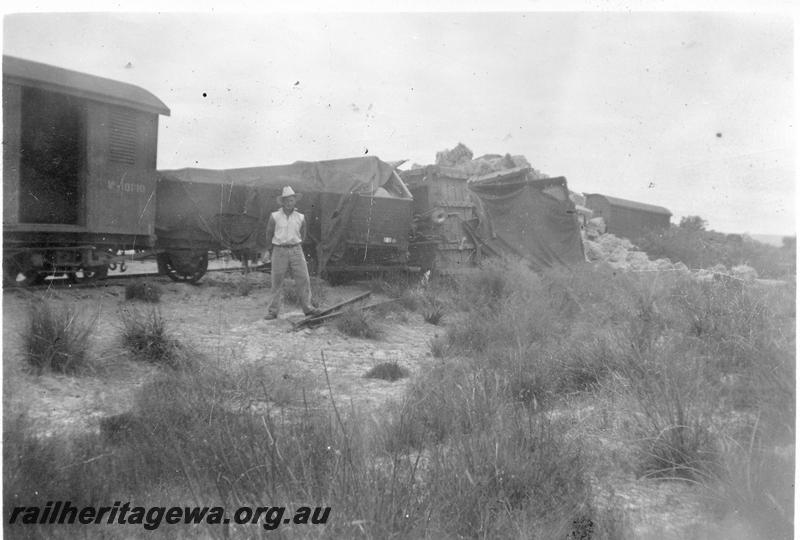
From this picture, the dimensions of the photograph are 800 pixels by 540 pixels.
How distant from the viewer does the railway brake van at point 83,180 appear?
602 centimetres

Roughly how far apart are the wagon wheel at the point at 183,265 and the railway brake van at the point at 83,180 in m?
0.76

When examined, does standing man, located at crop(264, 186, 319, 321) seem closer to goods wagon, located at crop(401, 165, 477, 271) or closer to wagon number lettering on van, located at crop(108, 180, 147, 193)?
wagon number lettering on van, located at crop(108, 180, 147, 193)

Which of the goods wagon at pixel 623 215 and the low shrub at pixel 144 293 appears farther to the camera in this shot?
the goods wagon at pixel 623 215

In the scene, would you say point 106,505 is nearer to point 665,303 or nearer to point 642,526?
point 642,526

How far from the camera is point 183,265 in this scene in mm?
7777

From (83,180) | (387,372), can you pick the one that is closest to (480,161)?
(83,180)

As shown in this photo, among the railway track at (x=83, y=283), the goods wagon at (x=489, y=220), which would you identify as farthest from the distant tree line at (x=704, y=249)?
the railway track at (x=83, y=283)

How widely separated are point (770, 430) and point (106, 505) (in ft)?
11.1

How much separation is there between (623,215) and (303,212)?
2222cm

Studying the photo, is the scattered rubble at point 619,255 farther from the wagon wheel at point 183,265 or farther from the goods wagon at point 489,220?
the wagon wheel at point 183,265

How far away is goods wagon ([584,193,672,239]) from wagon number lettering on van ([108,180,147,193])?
22.6 meters

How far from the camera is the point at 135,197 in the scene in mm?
6832

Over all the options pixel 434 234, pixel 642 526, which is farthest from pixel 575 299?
pixel 642 526

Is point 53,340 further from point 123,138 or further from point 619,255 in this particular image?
point 619,255
